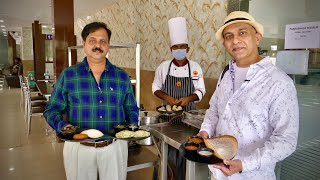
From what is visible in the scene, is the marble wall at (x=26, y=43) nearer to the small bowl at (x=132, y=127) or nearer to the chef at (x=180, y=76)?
the chef at (x=180, y=76)

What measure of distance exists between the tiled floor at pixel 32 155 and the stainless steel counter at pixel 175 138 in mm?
343

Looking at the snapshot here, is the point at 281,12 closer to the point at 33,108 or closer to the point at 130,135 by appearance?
the point at 130,135

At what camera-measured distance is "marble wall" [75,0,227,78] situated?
291 centimetres

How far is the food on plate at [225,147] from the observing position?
1008 mm

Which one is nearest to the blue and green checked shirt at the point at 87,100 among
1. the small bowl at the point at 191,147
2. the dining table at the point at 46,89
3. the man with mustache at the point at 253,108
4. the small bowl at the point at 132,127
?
the small bowl at the point at 132,127

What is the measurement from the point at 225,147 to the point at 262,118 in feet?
0.61

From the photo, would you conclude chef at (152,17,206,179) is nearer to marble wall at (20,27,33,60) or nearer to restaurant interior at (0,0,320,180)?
restaurant interior at (0,0,320,180)

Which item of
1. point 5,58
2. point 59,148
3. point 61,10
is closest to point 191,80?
point 59,148

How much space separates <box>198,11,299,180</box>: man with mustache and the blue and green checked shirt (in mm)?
699

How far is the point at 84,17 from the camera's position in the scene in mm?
8211

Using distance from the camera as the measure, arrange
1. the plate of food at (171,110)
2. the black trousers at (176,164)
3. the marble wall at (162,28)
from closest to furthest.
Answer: the black trousers at (176,164) → the plate of food at (171,110) → the marble wall at (162,28)

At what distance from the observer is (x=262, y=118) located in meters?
1.01

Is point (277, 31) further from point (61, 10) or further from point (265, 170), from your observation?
point (61, 10)

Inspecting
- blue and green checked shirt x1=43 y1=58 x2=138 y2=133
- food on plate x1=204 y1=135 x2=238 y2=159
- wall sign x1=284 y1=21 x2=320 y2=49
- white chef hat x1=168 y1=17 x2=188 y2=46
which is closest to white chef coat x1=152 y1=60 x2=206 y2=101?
white chef hat x1=168 y1=17 x2=188 y2=46
